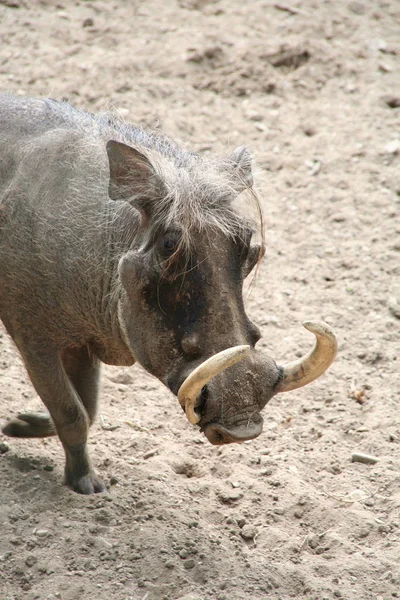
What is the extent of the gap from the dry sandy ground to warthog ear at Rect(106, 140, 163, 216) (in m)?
1.28

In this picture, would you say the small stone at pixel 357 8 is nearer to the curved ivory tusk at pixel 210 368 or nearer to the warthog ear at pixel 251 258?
the warthog ear at pixel 251 258

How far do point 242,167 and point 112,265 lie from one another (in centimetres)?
66

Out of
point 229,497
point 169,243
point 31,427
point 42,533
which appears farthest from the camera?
point 31,427

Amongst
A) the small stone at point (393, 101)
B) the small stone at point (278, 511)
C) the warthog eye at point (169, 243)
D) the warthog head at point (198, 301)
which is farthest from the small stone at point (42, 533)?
the small stone at point (393, 101)

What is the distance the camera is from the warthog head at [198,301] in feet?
9.94

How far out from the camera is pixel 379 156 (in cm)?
675

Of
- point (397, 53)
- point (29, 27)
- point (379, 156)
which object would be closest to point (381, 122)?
point (379, 156)

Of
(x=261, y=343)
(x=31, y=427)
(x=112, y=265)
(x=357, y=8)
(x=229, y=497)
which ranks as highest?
(x=112, y=265)

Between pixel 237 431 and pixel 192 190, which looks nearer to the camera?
pixel 237 431

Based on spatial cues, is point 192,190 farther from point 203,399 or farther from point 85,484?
point 85,484

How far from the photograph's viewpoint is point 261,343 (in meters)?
5.19

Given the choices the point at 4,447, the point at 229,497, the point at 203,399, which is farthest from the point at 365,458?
the point at 4,447

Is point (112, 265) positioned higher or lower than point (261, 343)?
higher

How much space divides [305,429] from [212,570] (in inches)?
51.8
